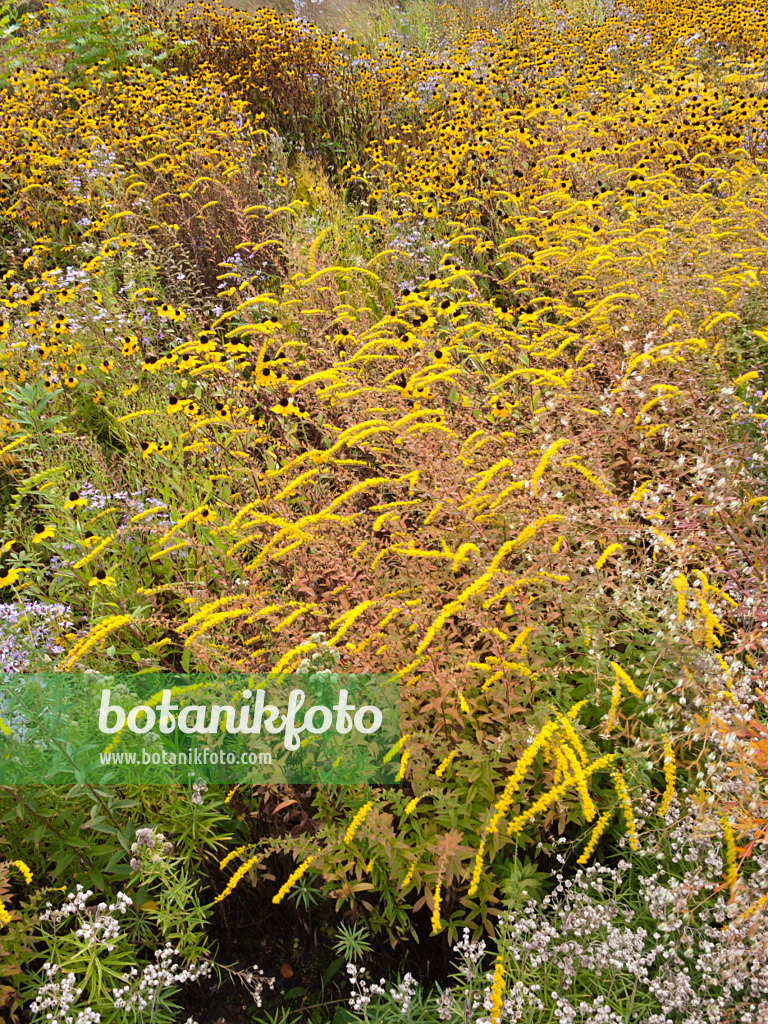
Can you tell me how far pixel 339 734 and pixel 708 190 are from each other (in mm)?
4927

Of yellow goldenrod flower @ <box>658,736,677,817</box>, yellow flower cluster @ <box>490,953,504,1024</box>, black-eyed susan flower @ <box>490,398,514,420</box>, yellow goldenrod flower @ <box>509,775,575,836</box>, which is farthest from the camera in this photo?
black-eyed susan flower @ <box>490,398,514,420</box>

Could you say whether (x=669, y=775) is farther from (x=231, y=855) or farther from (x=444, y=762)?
(x=231, y=855)

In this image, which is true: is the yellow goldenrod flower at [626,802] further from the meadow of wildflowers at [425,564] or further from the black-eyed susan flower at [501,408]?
the black-eyed susan flower at [501,408]

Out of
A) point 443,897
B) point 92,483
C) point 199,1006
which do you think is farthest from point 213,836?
point 92,483

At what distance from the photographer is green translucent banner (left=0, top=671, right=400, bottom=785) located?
2.28 m

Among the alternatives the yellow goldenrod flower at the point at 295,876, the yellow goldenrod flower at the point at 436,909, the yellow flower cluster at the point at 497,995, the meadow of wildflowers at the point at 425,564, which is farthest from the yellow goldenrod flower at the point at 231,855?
the yellow flower cluster at the point at 497,995

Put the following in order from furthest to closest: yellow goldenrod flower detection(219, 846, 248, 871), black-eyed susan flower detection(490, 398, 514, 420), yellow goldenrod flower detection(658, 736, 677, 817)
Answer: black-eyed susan flower detection(490, 398, 514, 420)
yellow goldenrod flower detection(219, 846, 248, 871)
yellow goldenrod flower detection(658, 736, 677, 817)

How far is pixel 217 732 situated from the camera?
8.07 ft

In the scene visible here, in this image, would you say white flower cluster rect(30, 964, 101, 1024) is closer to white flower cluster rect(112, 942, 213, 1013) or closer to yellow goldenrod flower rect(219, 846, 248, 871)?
white flower cluster rect(112, 942, 213, 1013)

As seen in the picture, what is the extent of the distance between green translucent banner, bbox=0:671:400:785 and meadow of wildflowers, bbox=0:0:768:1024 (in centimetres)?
7

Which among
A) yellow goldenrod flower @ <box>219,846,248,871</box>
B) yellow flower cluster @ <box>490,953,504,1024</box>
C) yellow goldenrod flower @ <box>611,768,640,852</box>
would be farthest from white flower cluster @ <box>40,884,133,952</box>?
yellow goldenrod flower @ <box>611,768,640,852</box>

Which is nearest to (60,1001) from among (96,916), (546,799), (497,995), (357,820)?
(96,916)

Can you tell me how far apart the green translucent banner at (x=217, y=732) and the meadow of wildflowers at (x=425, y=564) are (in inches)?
2.8

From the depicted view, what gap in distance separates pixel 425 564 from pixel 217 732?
0.91 metres
